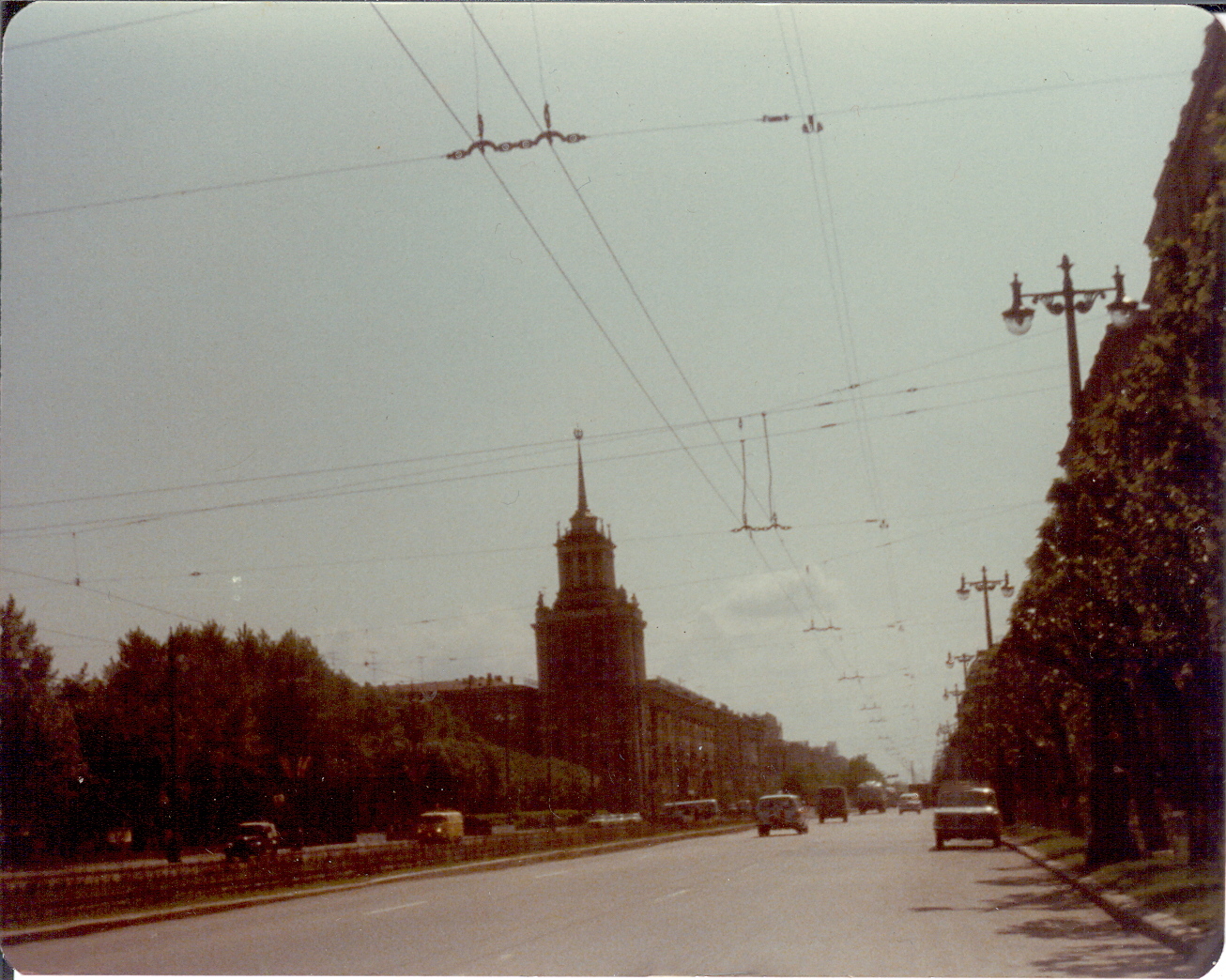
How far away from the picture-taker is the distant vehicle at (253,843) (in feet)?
172

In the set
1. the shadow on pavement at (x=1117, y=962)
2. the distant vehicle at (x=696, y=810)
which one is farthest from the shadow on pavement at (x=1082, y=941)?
the distant vehicle at (x=696, y=810)

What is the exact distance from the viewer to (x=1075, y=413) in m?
23.7

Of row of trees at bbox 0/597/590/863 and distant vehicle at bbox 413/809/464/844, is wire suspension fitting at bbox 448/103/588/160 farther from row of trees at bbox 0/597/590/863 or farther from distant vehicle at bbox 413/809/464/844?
distant vehicle at bbox 413/809/464/844

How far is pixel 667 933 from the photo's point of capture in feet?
53.1

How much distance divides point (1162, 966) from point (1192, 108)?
22770 mm

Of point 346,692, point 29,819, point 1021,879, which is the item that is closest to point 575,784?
point 346,692

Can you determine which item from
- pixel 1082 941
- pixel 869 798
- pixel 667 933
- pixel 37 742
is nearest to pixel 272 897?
pixel 667 933

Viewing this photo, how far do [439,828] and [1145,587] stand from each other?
2101 inches

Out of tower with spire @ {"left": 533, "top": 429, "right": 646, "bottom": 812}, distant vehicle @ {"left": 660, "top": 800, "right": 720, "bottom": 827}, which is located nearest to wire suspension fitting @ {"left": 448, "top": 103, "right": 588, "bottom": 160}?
distant vehicle @ {"left": 660, "top": 800, "right": 720, "bottom": 827}

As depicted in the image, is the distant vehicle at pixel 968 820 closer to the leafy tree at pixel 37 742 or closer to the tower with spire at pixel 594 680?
the leafy tree at pixel 37 742

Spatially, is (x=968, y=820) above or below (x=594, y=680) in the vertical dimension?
below

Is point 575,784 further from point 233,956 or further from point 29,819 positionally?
point 233,956

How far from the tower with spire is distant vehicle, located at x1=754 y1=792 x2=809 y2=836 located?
44332mm

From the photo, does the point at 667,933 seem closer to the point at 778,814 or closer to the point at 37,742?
the point at 37,742
